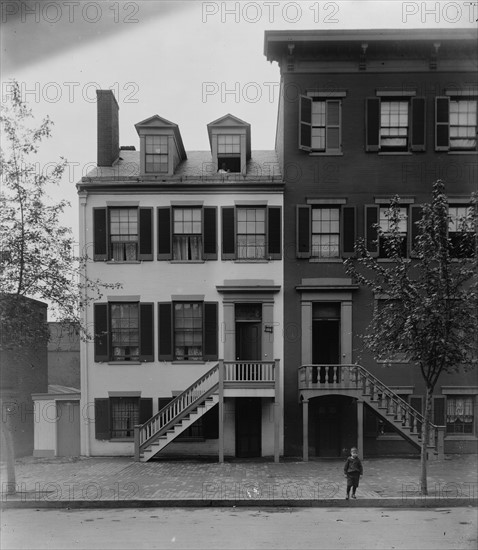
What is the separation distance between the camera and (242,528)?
406 inches

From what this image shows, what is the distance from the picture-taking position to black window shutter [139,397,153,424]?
18.1 meters

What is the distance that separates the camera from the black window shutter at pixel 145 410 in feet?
59.5

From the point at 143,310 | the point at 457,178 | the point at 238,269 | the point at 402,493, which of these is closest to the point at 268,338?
the point at 238,269

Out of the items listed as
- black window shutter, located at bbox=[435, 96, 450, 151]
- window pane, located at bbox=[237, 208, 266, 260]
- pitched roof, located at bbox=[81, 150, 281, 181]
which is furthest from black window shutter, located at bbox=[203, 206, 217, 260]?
black window shutter, located at bbox=[435, 96, 450, 151]

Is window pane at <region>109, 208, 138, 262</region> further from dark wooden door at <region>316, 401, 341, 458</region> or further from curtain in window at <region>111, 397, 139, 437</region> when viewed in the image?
dark wooden door at <region>316, 401, 341, 458</region>

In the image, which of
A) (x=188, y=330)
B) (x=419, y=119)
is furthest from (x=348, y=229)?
(x=188, y=330)

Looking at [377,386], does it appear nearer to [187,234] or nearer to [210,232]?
[210,232]

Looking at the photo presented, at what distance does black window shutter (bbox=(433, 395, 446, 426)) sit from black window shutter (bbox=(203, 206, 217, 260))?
8.83m

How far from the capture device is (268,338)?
18297 millimetres

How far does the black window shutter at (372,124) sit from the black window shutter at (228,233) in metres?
5.12

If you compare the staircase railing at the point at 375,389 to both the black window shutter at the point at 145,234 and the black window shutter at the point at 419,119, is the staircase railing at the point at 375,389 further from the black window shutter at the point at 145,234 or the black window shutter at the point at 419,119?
the black window shutter at the point at 419,119

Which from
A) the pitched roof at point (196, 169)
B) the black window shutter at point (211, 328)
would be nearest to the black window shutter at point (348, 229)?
the pitched roof at point (196, 169)

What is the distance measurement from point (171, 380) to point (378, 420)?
703cm

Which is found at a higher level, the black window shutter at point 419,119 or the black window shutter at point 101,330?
the black window shutter at point 419,119
